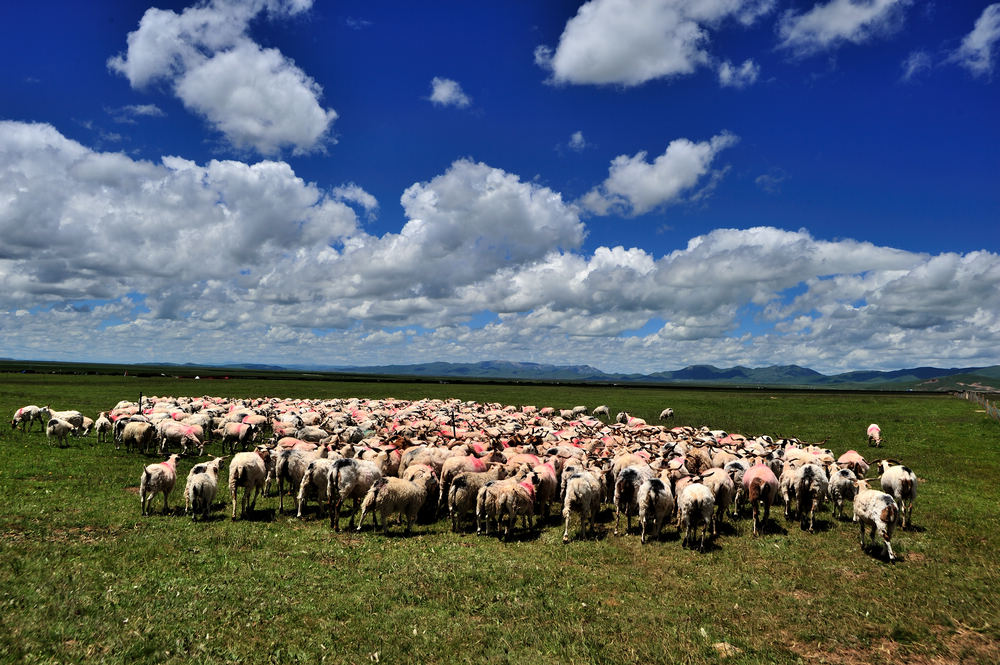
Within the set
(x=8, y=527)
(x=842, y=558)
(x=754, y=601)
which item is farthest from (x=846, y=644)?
(x=8, y=527)

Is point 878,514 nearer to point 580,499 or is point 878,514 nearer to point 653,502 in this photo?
point 653,502

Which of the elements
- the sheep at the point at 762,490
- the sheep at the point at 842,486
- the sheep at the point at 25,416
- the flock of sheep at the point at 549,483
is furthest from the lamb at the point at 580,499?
the sheep at the point at 25,416

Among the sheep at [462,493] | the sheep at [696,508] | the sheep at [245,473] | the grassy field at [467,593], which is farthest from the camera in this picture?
the sheep at [245,473]

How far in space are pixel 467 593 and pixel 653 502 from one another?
669cm

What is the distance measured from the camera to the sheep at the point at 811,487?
16062 millimetres

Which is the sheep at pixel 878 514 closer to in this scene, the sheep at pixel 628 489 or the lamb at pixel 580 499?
the sheep at pixel 628 489

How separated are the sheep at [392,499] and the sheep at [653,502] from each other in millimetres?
7205

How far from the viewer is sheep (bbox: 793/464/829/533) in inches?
632

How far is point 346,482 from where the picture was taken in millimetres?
16281

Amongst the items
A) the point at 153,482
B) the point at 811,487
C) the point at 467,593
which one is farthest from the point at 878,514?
the point at 153,482

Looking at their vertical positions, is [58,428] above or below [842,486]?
below

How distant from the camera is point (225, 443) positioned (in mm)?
31203

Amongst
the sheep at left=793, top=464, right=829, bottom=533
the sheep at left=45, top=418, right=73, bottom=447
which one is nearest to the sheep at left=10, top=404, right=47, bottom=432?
the sheep at left=45, top=418, right=73, bottom=447

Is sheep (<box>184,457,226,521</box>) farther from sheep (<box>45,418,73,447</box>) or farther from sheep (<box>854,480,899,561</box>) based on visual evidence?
sheep (<box>854,480,899,561</box>)
